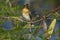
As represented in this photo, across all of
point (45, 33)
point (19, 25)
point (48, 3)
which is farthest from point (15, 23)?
point (48, 3)

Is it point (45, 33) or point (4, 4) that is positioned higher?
point (4, 4)

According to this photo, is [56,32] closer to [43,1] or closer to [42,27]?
[42,27]

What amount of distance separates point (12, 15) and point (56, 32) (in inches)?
7.6

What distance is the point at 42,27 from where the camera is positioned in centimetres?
90

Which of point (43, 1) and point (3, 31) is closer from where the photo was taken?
point (3, 31)

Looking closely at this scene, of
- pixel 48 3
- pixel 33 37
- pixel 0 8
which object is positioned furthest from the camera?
pixel 48 3

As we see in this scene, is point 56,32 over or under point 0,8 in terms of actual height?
under

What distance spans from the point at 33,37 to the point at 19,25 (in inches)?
3.7

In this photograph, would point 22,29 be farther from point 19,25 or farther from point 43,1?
point 43,1

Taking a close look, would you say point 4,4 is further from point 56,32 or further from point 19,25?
point 56,32

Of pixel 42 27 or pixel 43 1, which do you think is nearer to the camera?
pixel 42 27

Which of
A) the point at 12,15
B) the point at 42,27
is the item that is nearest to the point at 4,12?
the point at 12,15

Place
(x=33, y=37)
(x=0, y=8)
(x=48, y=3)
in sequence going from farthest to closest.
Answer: (x=48, y=3)
(x=0, y=8)
(x=33, y=37)

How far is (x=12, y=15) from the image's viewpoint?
89 centimetres
